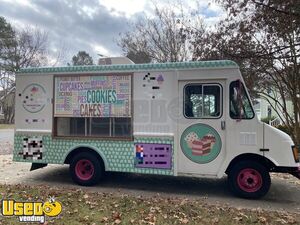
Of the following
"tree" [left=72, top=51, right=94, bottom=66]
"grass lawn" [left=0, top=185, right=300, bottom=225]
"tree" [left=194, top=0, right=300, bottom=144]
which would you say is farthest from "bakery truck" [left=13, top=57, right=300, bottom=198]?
"tree" [left=72, top=51, right=94, bottom=66]

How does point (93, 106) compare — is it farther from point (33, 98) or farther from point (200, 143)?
point (200, 143)

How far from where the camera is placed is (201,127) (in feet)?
20.1

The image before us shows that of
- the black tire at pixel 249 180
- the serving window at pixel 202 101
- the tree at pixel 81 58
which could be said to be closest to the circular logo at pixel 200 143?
A: the serving window at pixel 202 101

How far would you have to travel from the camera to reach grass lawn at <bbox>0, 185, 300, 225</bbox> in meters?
4.52

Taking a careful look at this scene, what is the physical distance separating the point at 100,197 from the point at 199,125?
8.39ft

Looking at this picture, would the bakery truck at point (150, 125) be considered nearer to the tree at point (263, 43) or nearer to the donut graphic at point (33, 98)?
the donut graphic at point (33, 98)

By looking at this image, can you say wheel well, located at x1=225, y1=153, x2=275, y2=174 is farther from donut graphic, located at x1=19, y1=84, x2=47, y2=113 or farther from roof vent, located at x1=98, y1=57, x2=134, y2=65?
donut graphic, located at x1=19, y1=84, x2=47, y2=113

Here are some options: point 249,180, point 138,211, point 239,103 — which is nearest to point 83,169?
Answer: point 138,211

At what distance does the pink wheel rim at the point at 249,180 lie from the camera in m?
5.95

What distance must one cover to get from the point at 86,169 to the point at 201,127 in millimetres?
2993

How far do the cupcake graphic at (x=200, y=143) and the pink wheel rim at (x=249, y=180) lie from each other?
85cm

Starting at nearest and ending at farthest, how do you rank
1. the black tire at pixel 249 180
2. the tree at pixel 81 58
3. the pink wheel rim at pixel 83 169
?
the black tire at pixel 249 180 < the pink wheel rim at pixel 83 169 < the tree at pixel 81 58

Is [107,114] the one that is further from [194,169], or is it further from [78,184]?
[194,169]

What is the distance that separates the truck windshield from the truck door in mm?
189
